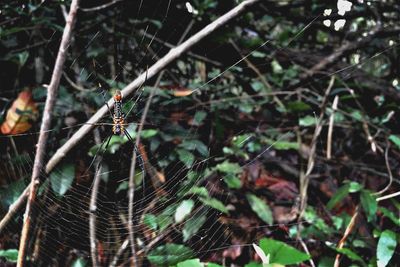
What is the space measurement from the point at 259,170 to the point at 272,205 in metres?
0.20

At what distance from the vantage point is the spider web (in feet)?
4.69

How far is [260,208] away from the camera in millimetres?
1622

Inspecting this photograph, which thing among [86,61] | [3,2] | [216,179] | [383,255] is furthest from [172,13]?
[383,255]

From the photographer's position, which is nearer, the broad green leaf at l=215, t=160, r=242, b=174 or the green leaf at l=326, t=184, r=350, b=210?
the green leaf at l=326, t=184, r=350, b=210

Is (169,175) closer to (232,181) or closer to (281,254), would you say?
(232,181)

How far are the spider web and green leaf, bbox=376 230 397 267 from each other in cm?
27

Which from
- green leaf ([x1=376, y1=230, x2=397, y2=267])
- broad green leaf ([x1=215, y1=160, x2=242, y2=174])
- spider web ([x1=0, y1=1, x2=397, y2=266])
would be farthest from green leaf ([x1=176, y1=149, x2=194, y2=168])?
green leaf ([x1=376, y1=230, x2=397, y2=267])

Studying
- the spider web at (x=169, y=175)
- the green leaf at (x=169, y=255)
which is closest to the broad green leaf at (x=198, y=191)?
the spider web at (x=169, y=175)

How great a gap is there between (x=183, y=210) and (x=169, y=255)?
22 cm

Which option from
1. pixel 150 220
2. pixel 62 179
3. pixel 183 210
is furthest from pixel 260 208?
pixel 62 179

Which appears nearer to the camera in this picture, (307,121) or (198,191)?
(198,191)

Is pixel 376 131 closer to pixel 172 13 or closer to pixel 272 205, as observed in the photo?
pixel 272 205

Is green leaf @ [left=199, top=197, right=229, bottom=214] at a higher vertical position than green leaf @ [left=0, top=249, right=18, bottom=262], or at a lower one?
lower

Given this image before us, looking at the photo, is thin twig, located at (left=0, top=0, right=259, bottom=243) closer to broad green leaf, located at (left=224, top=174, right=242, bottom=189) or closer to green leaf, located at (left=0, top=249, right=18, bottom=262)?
green leaf, located at (left=0, top=249, right=18, bottom=262)
